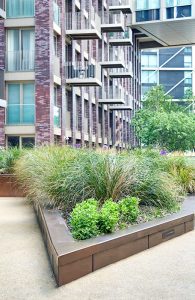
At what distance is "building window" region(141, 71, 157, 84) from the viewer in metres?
89.8

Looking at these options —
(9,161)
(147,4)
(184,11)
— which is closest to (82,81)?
(9,161)

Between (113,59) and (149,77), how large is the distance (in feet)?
166

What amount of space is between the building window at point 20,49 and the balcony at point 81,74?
9.37 feet

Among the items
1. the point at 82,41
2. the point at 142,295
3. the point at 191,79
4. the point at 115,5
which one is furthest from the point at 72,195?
the point at 191,79

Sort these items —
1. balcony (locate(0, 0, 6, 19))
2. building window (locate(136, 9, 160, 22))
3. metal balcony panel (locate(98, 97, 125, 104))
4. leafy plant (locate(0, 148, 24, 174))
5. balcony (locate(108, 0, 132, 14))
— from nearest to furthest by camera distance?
leafy plant (locate(0, 148, 24, 174)) → balcony (locate(0, 0, 6, 19)) → metal balcony panel (locate(98, 97, 125, 104)) → balcony (locate(108, 0, 132, 14)) → building window (locate(136, 9, 160, 22))

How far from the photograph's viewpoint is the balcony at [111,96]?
36062mm

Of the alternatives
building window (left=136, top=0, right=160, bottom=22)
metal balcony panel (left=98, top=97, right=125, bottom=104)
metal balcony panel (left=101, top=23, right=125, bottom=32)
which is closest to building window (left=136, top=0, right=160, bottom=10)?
building window (left=136, top=0, right=160, bottom=22)

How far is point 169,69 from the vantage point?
90.6m

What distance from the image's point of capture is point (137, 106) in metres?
58.4

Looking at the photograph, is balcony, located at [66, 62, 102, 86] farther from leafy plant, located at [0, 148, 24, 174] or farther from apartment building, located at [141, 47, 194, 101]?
apartment building, located at [141, 47, 194, 101]

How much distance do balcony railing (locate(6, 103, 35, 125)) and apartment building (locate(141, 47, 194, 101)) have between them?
6575 centimetres

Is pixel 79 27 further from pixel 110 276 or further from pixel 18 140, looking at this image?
pixel 110 276

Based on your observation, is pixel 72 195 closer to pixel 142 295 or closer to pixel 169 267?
pixel 169 267

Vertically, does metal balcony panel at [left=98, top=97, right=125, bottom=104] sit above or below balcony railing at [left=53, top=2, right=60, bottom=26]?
below
